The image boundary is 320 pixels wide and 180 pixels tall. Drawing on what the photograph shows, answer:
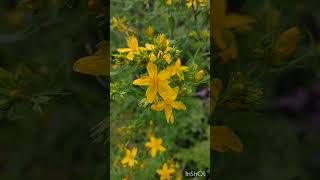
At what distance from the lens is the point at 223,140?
81 centimetres

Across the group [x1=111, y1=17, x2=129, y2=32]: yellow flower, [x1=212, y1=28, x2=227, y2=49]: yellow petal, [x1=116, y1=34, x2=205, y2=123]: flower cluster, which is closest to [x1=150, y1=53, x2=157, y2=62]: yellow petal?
[x1=116, y1=34, x2=205, y2=123]: flower cluster

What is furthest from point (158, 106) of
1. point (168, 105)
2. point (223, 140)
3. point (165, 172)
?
point (165, 172)

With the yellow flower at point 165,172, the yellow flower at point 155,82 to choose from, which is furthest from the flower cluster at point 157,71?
the yellow flower at point 165,172

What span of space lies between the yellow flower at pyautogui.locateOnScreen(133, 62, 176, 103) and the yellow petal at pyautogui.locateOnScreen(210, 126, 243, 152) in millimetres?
119

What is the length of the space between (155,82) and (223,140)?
0.16 metres

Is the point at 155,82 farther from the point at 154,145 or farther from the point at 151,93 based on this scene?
the point at 154,145

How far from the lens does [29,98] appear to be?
820 millimetres

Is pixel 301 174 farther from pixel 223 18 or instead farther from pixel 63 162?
pixel 63 162

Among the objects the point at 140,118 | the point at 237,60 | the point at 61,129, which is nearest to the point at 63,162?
the point at 61,129

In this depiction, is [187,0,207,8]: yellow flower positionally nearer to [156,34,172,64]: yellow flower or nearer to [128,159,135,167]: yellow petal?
[156,34,172,64]: yellow flower

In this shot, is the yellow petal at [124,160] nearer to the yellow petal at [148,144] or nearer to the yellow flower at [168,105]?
the yellow petal at [148,144]

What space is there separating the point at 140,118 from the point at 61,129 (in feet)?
0.53

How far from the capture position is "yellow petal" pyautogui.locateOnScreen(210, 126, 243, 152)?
2.66 ft

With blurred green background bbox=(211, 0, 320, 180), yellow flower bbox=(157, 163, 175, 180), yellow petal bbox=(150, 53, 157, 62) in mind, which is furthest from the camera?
yellow flower bbox=(157, 163, 175, 180)
